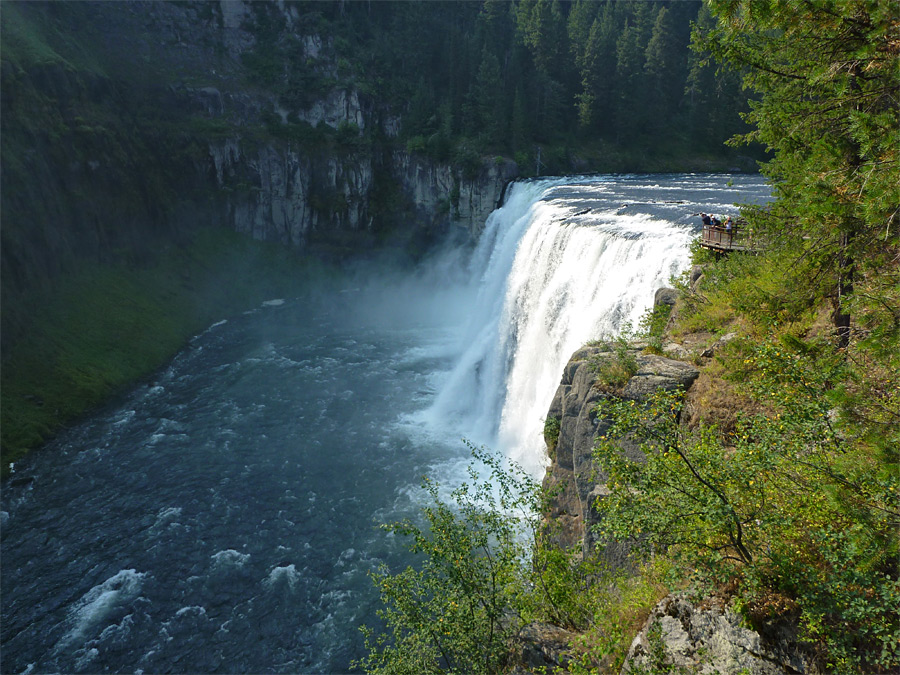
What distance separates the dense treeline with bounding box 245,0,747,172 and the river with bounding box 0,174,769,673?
2219 centimetres

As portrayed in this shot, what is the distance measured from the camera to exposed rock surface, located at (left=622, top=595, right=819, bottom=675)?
654 cm

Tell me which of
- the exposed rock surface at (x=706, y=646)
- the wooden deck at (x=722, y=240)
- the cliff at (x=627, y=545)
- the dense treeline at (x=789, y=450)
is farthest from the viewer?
the wooden deck at (x=722, y=240)

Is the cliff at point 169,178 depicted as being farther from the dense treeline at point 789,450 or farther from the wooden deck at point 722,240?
the wooden deck at point 722,240

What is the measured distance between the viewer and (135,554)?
21.0m

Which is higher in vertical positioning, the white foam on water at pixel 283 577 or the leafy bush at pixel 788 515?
the leafy bush at pixel 788 515

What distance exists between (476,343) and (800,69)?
27.2 metres

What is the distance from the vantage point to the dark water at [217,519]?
1733 centimetres

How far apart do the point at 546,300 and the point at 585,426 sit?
12.7 m

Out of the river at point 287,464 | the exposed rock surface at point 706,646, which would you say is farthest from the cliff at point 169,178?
the exposed rock surface at point 706,646

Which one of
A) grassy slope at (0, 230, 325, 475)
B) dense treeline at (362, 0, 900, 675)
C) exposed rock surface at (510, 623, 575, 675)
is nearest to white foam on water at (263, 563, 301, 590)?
dense treeline at (362, 0, 900, 675)

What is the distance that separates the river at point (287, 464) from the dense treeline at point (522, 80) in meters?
22.2

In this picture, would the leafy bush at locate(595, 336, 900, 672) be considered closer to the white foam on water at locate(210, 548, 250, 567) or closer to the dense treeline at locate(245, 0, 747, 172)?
the white foam on water at locate(210, 548, 250, 567)

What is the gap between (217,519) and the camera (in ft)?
74.8

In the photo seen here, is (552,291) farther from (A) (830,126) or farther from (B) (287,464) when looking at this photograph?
(A) (830,126)
